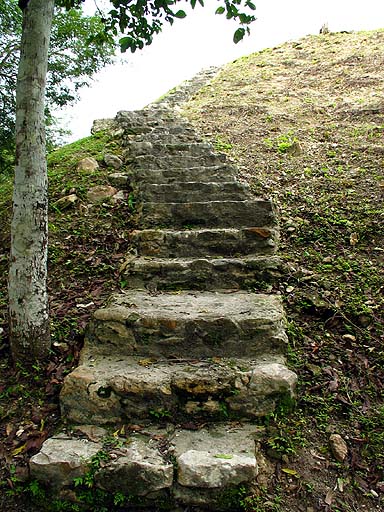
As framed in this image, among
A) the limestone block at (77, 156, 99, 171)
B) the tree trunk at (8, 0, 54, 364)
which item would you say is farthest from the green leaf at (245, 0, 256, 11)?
the limestone block at (77, 156, 99, 171)

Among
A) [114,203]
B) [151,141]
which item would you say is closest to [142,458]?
[114,203]

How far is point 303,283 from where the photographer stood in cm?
332

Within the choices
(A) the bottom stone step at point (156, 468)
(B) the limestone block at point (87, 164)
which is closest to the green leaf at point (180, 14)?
(B) the limestone block at point (87, 164)

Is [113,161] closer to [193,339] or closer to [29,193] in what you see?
[29,193]

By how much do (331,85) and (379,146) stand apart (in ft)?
11.6

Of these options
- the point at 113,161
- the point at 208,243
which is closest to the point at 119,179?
→ the point at 113,161

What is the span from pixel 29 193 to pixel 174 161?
2828 millimetres

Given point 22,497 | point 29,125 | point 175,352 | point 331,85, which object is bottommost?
point 22,497

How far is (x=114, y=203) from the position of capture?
181 inches

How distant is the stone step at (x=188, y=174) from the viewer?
15.9 ft

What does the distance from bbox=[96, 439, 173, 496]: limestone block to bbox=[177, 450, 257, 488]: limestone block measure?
0.08 meters

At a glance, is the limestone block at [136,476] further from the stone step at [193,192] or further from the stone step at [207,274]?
the stone step at [193,192]

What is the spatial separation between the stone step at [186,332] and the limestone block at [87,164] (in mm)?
2883

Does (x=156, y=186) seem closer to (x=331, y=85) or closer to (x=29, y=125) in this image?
→ (x=29, y=125)
